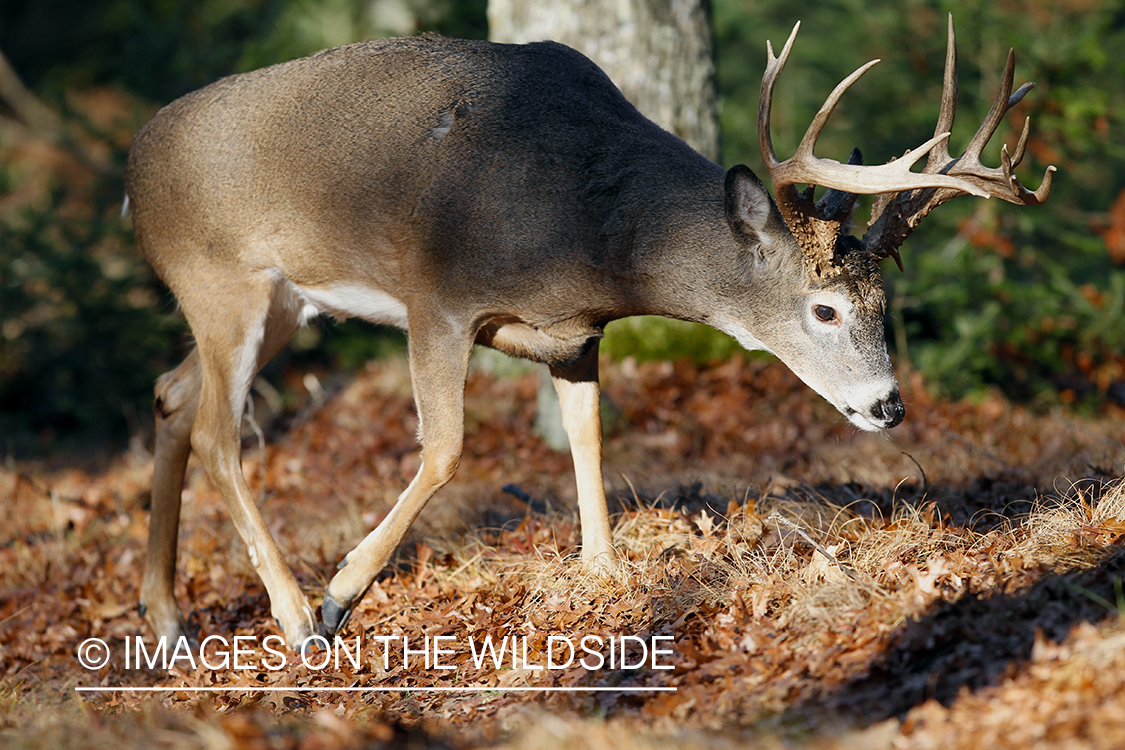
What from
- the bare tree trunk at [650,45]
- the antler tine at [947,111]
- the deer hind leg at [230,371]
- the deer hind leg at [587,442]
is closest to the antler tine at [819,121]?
the antler tine at [947,111]

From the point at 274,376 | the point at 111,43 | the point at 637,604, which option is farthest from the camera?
the point at 111,43

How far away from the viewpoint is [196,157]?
549 centimetres

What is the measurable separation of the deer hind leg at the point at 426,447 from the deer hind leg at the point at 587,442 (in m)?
0.66

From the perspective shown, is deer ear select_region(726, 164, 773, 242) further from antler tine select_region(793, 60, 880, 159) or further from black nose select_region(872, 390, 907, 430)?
black nose select_region(872, 390, 907, 430)

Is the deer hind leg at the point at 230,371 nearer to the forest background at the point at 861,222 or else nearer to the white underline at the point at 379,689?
the white underline at the point at 379,689

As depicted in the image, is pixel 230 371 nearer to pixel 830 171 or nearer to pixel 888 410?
pixel 830 171

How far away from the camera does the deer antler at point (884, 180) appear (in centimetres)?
411

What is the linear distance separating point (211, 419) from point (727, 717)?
10.8 ft

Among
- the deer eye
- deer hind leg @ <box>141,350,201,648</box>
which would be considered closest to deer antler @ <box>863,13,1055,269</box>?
the deer eye

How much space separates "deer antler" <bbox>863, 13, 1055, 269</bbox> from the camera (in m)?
4.20

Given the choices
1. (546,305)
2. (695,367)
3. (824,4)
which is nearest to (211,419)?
(546,305)

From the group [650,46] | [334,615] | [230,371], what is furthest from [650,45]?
[334,615]

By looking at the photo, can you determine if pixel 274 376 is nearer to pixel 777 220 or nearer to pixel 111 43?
pixel 111 43

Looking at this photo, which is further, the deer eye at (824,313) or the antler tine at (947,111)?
the deer eye at (824,313)
